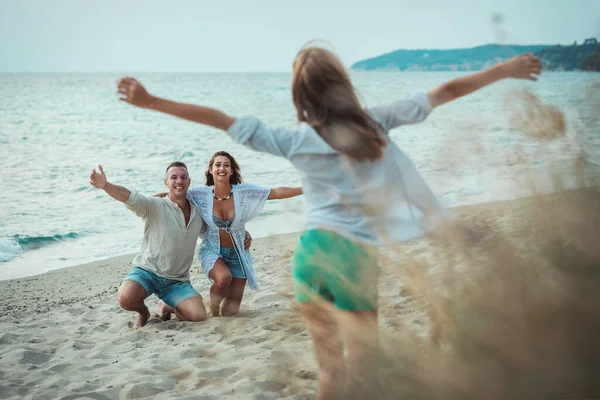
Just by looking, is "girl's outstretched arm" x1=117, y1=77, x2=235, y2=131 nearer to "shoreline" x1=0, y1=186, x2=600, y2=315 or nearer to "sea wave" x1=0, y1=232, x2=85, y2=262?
"shoreline" x1=0, y1=186, x2=600, y2=315

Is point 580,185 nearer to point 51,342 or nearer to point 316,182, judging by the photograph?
point 316,182

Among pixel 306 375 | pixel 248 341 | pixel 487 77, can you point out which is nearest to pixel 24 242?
pixel 248 341

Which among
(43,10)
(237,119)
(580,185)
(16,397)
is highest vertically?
(43,10)

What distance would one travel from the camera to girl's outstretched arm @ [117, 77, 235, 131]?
2.29m

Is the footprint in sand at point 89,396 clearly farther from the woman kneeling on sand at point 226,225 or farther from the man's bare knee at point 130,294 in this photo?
the woman kneeling on sand at point 226,225

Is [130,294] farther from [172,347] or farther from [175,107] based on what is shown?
[175,107]

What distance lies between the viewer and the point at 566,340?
6.08 feet

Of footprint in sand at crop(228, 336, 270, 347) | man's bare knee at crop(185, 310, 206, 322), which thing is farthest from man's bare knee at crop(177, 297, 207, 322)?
footprint in sand at crop(228, 336, 270, 347)

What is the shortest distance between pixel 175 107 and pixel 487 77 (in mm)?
1306

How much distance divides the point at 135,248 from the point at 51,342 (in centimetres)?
487

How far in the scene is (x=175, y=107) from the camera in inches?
91.0

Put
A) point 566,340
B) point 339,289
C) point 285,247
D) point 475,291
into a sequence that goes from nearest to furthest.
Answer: point 566,340 → point 475,291 → point 339,289 → point 285,247

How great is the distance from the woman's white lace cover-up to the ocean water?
170 centimetres

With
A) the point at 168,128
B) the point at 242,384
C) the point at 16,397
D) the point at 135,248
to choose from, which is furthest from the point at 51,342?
the point at 168,128
